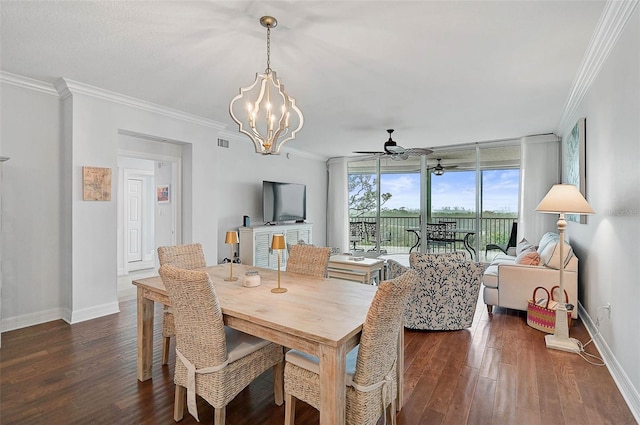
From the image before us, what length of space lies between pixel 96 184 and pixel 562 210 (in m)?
4.71

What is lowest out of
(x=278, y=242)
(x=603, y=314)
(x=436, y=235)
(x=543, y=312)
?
(x=543, y=312)

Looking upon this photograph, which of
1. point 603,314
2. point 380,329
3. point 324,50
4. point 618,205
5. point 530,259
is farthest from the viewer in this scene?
point 530,259

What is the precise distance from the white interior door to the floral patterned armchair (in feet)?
18.3

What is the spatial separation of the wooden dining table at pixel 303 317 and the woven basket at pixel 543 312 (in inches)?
82.8

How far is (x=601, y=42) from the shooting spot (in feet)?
7.97

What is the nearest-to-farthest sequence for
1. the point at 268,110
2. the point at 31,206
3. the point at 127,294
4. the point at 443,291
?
the point at 268,110, the point at 443,291, the point at 31,206, the point at 127,294

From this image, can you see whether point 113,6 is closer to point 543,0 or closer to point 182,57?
point 182,57

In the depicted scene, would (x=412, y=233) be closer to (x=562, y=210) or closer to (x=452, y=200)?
(x=452, y=200)

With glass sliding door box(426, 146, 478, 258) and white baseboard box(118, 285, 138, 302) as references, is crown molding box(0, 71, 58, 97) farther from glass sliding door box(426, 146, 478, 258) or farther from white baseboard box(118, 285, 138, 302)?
glass sliding door box(426, 146, 478, 258)

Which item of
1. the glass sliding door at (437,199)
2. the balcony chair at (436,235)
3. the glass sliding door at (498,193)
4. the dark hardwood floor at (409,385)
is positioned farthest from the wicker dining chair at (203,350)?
the glass sliding door at (498,193)

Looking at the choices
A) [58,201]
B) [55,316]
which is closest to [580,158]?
[58,201]

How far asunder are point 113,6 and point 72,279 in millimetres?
2814

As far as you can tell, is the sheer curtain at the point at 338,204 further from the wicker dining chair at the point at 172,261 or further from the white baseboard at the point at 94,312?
the wicker dining chair at the point at 172,261

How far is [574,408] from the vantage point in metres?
2.02
